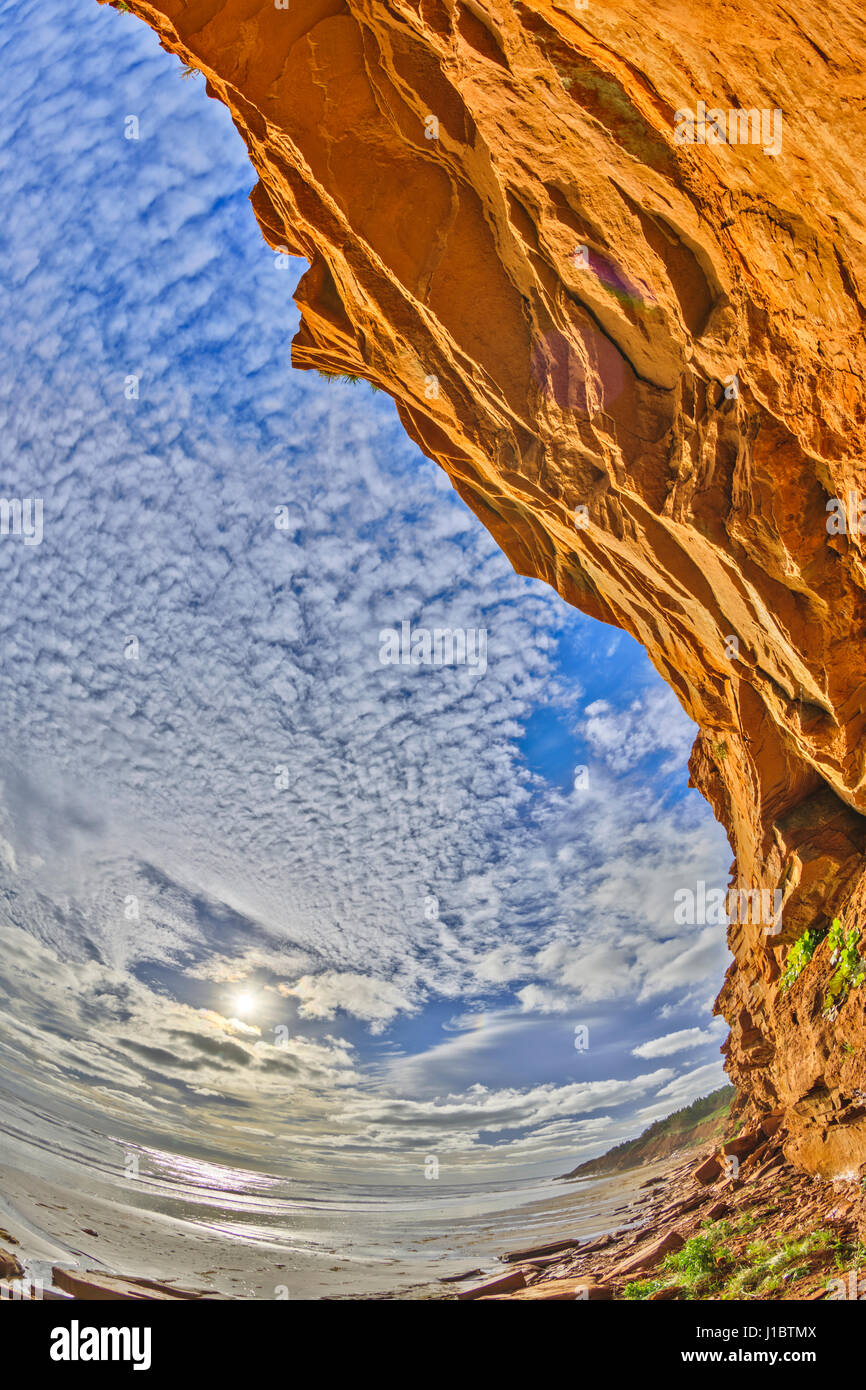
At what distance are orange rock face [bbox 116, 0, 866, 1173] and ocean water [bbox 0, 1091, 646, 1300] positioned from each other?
13.6 m

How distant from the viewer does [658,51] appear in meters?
4.07

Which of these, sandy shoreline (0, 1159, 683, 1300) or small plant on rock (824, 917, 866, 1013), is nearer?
small plant on rock (824, 917, 866, 1013)

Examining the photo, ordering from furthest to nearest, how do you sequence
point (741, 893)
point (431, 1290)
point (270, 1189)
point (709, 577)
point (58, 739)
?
point (58, 739)
point (270, 1189)
point (431, 1290)
point (741, 893)
point (709, 577)

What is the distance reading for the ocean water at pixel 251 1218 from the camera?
18.4 m

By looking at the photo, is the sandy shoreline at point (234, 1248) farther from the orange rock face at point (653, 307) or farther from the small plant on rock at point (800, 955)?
the orange rock face at point (653, 307)

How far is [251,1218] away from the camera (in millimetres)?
21266

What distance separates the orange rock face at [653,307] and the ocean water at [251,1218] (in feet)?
44.7

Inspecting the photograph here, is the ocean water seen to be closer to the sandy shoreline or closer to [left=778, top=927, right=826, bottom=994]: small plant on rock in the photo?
the sandy shoreline

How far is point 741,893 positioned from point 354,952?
16.5 meters

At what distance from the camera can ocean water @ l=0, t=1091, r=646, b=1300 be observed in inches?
723

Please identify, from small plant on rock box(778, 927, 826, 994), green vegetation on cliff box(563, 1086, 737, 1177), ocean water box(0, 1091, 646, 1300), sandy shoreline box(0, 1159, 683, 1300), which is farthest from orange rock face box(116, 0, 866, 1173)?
green vegetation on cliff box(563, 1086, 737, 1177)

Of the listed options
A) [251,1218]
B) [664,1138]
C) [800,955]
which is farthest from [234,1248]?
[800,955]
